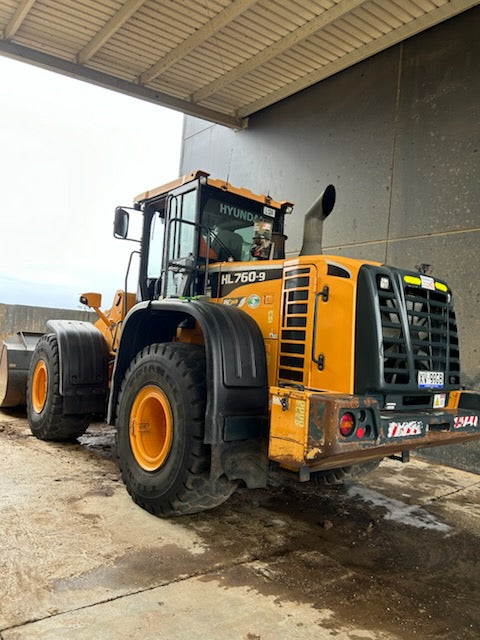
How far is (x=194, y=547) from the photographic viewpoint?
10.1ft

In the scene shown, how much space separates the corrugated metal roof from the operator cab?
133 inches

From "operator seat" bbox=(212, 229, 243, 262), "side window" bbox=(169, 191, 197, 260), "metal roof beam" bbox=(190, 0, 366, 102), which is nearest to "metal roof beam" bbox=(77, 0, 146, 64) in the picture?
"metal roof beam" bbox=(190, 0, 366, 102)

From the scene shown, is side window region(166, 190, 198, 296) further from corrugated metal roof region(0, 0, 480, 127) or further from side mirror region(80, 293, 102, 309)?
corrugated metal roof region(0, 0, 480, 127)

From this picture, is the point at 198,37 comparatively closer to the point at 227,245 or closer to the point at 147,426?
the point at 227,245

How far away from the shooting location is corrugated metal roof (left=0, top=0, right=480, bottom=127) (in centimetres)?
657

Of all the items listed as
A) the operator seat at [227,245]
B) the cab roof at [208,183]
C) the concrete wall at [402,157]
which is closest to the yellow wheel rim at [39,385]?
the cab roof at [208,183]

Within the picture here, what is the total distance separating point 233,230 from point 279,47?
427 centimetres

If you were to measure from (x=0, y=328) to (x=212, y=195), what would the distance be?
525cm

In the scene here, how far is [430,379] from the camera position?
11.4 feet

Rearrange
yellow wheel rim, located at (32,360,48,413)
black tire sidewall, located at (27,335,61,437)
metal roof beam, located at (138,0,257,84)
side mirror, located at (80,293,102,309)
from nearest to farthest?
1. black tire sidewall, located at (27,335,61,437)
2. side mirror, located at (80,293,102,309)
3. yellow wheel rim, located at (32,360,48,413)
4. metal roof beam, located at (138,0,257,84)

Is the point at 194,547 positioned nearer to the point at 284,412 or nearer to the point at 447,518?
the point at 284,412

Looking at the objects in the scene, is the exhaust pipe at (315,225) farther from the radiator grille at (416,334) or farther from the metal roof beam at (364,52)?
the metal roof beam at (364,52)

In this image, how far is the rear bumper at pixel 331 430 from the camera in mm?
2695

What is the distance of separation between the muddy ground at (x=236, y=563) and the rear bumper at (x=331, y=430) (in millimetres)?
649
